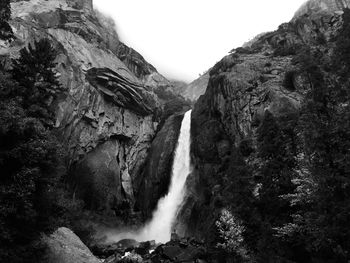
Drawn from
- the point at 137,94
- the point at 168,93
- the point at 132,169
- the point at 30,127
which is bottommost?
the point at 132,169

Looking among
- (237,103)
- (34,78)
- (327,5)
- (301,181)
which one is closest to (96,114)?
(237,103)

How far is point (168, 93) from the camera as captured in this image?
79.7 metres

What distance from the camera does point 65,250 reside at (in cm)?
1895

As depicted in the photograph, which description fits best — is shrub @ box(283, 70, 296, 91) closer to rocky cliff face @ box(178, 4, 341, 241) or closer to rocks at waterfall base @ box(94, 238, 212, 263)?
rocky cliff face @ box(178, 4, 341, 241)

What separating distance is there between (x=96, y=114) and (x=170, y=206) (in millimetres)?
16450

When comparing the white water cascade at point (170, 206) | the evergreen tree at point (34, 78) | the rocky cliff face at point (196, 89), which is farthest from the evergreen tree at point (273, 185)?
the rocky cliff face at point (196, 89)

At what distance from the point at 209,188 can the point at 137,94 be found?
2209 centimetres

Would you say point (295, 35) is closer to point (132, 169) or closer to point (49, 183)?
point (132, 169)

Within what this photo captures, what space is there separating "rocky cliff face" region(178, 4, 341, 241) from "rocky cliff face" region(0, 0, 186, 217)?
32.3ft

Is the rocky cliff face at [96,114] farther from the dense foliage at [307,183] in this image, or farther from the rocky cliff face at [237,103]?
the dense foliage at [307,183]

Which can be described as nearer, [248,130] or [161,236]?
[248,130]

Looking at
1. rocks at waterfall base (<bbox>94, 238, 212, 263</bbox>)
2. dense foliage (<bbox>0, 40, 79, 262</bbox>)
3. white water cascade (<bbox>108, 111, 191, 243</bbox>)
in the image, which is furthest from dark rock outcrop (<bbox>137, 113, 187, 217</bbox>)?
dense foliage (<bbox>0, 40, 79, 262</bbox>)

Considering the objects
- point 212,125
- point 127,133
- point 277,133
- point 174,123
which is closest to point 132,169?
point 127,133

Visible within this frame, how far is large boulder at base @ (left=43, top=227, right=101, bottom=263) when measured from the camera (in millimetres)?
17812
